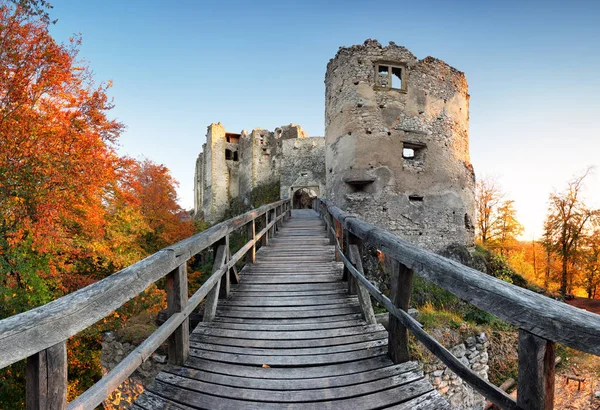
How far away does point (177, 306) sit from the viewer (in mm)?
2193

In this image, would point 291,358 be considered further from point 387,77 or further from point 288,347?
point 387,77

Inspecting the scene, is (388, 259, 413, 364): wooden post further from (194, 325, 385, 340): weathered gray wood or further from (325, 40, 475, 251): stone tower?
(325, 40, 475, 251): stone tower

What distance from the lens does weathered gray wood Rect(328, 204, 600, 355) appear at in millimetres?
947

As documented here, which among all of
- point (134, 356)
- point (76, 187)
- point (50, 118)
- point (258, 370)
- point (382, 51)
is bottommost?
point (258, 370)

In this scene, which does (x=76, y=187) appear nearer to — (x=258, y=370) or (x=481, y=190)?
(x=258, y=370)

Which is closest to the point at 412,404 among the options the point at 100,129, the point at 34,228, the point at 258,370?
the point at 258,370

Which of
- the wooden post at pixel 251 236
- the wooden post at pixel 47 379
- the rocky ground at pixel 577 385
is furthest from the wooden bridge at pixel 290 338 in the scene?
the rocky ground at pixel 577 385

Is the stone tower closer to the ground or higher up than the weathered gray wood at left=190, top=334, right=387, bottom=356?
higher up

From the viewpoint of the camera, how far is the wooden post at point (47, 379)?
1.04 meters

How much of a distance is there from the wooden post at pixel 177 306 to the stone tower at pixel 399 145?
8138 mm

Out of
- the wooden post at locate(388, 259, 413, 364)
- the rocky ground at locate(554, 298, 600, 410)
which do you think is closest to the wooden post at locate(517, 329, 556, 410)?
the wooden post at locate(388, 259, 413, 364)

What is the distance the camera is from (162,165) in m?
20.3

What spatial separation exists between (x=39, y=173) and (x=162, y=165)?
47.5 feet

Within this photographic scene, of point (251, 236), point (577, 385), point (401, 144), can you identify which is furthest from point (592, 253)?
point (251, 236)
